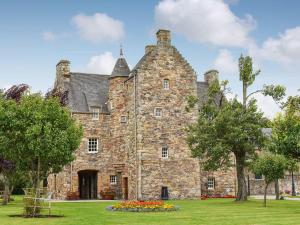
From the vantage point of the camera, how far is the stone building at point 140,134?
161ft

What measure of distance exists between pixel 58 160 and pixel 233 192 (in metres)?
30.6

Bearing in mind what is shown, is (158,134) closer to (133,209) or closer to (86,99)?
(86,99)

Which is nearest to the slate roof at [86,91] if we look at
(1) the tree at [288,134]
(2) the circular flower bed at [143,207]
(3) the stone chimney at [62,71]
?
(3) the stone chimney at [62,71]

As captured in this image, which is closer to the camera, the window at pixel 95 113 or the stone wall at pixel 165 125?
the stone wall at pixel 165 125

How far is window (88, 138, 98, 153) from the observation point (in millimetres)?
52559

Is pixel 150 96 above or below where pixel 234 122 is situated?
above

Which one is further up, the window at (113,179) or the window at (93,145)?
the window at (93,145)

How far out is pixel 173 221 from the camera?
23.0 metres

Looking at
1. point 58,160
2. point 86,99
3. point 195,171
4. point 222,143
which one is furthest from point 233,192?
point 58,160

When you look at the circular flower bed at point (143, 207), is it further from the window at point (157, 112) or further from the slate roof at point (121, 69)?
the slate roof at point (121, 69)

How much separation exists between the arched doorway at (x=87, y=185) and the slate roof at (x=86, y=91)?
7259mm

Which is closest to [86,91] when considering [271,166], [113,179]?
[113,179]

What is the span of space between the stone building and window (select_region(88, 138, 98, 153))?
11 cm

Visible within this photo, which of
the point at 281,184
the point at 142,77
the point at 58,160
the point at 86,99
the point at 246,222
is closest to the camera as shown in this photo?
the point at 246,222
